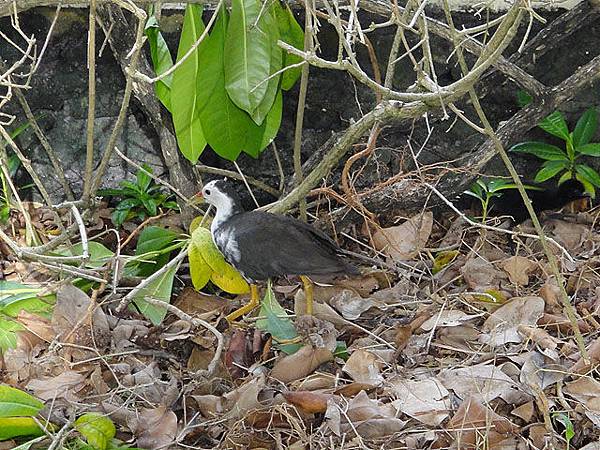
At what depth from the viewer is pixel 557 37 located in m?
3.06

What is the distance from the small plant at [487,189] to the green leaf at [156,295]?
113 cm

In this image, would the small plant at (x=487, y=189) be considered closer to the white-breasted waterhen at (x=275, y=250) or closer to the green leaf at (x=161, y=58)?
the white-breasted waterhen at (x=275, y=250)

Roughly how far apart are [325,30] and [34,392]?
64.7 inches

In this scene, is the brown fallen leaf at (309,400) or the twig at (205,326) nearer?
the brown fallen leaf at (309,400)

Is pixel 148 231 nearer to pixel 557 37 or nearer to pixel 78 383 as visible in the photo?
pixel 78 383

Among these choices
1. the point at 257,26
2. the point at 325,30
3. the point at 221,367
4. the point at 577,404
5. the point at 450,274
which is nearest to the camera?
the point at 577,404

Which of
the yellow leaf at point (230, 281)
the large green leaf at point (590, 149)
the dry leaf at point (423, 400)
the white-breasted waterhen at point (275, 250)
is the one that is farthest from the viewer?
the large green leaf at point (590, 149)

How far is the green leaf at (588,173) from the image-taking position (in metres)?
3.15

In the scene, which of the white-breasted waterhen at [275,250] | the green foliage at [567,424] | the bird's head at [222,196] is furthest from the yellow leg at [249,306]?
the green foliage at [567,424]

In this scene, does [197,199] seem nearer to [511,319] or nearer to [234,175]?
[234,175]

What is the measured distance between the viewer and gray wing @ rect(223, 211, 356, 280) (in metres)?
2.61

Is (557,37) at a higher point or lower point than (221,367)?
higher

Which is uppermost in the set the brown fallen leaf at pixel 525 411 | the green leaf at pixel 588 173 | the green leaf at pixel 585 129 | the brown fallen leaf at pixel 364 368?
the green leaf at pixel 585 129

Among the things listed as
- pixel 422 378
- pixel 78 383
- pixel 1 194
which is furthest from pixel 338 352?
pixel 1 194
